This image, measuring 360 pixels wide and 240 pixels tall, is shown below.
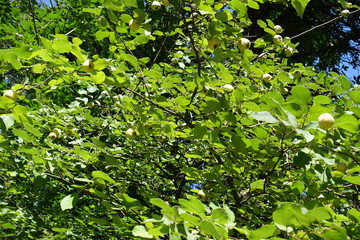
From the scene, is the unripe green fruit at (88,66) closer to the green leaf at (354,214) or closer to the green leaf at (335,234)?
the green leaf at (335,234)

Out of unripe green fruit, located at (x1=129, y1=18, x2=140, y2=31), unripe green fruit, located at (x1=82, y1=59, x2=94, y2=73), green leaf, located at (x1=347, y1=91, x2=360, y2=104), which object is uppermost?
unripe green fruit, located at (x1=129, y1=18, x2=140, y2=31)

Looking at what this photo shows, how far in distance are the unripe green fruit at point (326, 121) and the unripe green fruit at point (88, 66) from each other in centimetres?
103

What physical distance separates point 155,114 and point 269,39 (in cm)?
95

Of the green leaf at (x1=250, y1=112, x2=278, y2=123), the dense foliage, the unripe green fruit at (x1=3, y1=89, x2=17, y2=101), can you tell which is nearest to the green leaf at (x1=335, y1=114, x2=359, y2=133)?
the dense foliage

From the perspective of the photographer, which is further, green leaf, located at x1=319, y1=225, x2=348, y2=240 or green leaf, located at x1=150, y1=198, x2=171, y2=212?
green leaf, located at x1=150, y1=198, x2=171, y2=212

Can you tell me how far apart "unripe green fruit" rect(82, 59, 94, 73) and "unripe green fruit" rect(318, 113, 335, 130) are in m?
1.03

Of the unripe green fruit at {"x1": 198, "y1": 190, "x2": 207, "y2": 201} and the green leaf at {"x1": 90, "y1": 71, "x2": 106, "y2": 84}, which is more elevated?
the green leaf at {"x1": 90, "y1": 71, "x2": 106, "y2": 84}

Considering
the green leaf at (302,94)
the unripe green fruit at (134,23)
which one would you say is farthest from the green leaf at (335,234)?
the unripe green fruit at (134,23)

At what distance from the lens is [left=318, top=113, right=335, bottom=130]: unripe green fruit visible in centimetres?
127

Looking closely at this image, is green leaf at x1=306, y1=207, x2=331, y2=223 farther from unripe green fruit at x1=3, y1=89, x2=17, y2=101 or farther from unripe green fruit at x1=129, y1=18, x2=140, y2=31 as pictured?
unripe green fruit at x1=3, y1=89, x2=17, y2=101

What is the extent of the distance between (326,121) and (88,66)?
1053mm

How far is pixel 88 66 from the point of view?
1658mm

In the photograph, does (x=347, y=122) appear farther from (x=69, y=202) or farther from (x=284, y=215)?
(x=69, y=202)

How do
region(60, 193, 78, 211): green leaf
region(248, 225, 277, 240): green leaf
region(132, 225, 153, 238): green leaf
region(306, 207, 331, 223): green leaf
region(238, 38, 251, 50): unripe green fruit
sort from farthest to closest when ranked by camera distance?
region(238, 38, 251, 50): unripe green fruit → region(60, 193, 78, 211): green leaf → region(132, 225, 153, 238): green leaf → region(248, 225, 277, 240): green leaf → region(306, 207, 331, 223): green leaf
